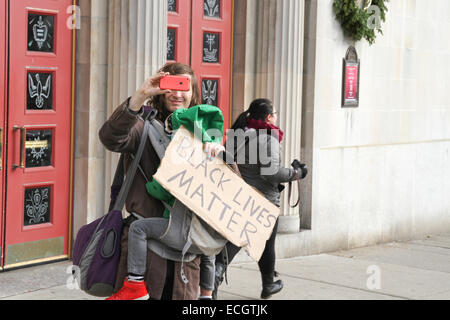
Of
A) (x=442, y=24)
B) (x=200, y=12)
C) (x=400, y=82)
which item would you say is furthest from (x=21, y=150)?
(x=442, y=24)

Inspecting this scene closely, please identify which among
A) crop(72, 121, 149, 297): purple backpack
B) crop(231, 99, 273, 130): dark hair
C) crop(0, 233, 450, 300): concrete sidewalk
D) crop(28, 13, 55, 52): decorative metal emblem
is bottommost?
crop(0, 233, 450, 300): concrete sidewalk

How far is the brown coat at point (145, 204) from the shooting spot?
152 inches

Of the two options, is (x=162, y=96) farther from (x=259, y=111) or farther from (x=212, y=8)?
(x=212, y=8)

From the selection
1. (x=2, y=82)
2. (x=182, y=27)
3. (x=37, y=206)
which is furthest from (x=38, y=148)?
(x=182, y=27)

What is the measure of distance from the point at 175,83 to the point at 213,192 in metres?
0.58

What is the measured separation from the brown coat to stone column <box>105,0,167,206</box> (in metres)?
2.87

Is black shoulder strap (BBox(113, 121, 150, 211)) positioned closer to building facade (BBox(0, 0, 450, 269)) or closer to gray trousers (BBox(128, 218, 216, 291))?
gray trousers (BBox(128, 218, 216, 291))

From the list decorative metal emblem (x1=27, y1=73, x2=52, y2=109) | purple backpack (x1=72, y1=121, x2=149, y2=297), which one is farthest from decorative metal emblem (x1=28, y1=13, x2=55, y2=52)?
purple backpack (x1=72, y1=121, x2=149, y2=297)

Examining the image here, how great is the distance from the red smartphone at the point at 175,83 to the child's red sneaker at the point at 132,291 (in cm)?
98

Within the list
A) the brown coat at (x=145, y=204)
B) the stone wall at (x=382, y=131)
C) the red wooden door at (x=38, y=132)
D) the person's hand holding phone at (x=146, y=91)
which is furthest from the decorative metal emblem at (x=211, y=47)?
the person's hand holding phone at (x=146, y=91)

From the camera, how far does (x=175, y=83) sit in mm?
3885

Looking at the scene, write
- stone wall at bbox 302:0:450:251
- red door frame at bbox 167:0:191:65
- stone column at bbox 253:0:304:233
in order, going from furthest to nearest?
stone wall at bbox 302:0:450:251, stone column at bbox 253:0:304:233, red door frame at bbox 167:0:191:65

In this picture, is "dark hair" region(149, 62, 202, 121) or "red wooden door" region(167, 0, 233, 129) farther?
"red wooden door" region(167, 0, 233, 129)

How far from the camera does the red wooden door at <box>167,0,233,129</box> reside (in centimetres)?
775
